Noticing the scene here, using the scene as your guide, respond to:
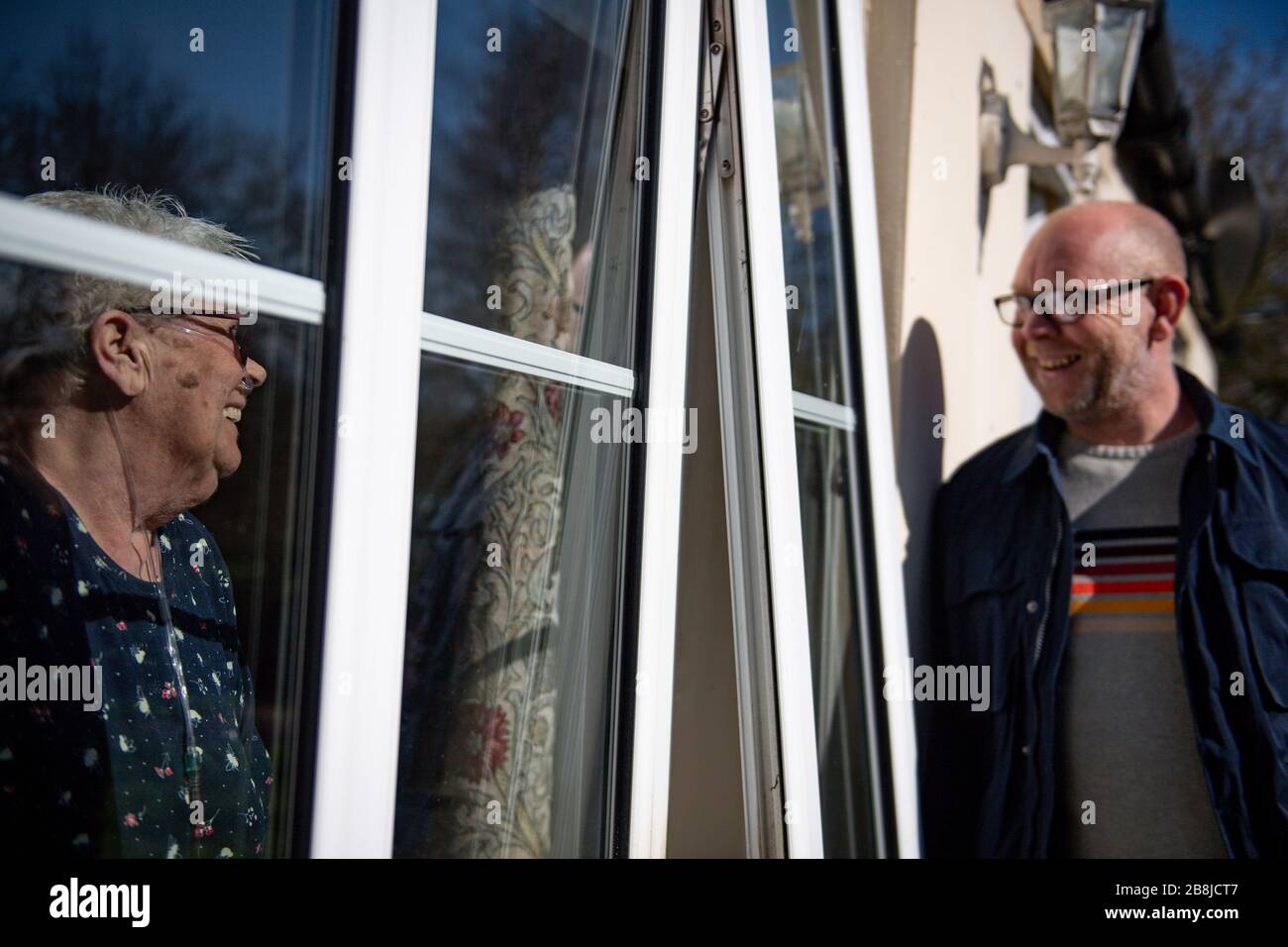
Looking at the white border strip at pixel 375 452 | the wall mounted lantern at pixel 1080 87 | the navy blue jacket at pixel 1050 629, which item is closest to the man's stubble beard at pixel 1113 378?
the navy blue jacket at pixel 1050 629

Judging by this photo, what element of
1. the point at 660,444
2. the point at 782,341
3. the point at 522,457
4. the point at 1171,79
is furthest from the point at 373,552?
the point at 1171,79

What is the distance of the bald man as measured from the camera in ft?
6.09

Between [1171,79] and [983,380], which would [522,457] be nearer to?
[983,380]

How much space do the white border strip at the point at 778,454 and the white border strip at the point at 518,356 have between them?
0.90 ft

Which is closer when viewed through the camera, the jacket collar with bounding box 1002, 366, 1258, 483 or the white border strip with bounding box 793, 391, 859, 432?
the white border strip with bounding box 793, 391, 859, 432

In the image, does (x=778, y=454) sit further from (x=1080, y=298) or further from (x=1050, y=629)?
(x=1080, y=298)

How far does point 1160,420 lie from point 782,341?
3.33 feet

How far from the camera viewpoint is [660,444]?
152 centimetres

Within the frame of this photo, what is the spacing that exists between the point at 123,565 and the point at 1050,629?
1727 millimetres

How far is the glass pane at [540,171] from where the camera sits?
1221 mm

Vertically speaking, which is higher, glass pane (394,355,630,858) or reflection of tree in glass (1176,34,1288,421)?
reflection of tree in glass (1176,34,1288,421)

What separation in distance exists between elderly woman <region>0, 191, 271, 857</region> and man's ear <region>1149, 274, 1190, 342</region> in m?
1.93

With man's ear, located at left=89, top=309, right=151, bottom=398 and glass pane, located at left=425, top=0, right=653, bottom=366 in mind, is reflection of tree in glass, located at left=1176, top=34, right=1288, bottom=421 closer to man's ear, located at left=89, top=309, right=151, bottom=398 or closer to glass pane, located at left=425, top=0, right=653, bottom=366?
glass pane, located at left=425, top=0, right=653, bottom=366

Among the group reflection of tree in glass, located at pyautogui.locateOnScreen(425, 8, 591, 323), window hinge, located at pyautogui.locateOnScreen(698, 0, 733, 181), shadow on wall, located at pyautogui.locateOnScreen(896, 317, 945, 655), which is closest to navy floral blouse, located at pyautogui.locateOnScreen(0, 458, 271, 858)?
reflection of tree in glass, located at pyautogui.locateOnScreen(425, 8, 591, 323)
